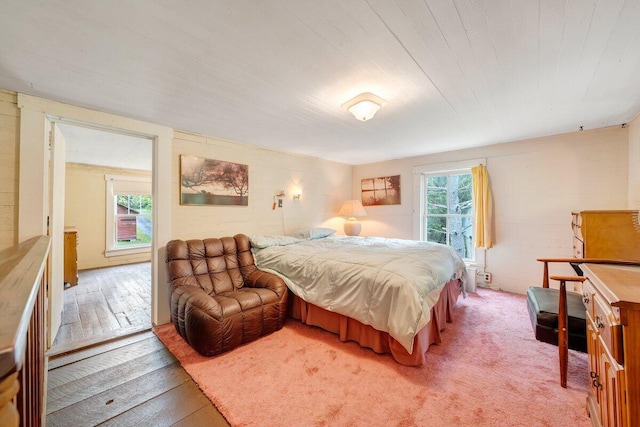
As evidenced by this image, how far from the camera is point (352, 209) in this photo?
4844 millimetres

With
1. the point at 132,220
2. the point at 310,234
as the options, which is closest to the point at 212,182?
the point at 310,234

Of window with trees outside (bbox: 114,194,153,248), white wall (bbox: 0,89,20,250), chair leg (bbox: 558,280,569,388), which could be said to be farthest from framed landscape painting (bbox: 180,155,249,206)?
window with trees outside (bbox: 114,194,153,248)

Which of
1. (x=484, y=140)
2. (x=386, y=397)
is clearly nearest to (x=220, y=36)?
(x=386, y=397)

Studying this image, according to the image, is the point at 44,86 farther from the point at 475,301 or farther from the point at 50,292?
the point at 475,301

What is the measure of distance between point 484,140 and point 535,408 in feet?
10.6

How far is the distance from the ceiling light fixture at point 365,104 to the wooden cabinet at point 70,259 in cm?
498

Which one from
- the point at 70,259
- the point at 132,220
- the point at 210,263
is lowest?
the point at 70,259

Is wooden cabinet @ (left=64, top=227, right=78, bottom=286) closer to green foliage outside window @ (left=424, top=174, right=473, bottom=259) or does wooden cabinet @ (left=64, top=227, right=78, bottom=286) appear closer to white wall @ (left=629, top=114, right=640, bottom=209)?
green foliage outside window @ (left=424, top=174, right=473, bottom=259)

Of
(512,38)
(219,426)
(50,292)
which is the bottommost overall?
(219,426)

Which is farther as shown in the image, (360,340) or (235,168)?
(235,168)

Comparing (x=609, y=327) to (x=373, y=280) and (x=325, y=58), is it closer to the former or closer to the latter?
(x=373, y=280)

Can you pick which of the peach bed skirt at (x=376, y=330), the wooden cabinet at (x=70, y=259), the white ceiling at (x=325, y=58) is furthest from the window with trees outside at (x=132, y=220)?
the peach bed skirt at (x=376, y=330)

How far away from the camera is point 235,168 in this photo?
11.5ft

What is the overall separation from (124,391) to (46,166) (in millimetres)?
2045
